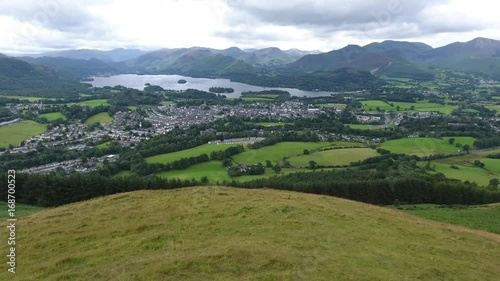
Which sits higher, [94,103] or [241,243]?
[241,243]

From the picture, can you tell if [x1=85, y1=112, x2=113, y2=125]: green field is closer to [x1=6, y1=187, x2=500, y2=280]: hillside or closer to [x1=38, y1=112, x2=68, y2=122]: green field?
[x1=38, y1=112, x2=68, y2=122]: green field

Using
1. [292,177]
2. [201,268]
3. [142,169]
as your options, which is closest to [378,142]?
[292,177]

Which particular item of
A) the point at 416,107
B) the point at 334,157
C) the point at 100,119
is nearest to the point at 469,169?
the point at 334,157

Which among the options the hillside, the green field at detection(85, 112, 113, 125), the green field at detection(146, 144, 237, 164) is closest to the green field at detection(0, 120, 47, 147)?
the green field at detection(85, 112, 113, 125)

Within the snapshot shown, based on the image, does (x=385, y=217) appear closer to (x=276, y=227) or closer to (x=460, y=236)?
(x=460, y=236)

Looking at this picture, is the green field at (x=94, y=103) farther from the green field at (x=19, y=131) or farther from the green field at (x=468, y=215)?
the green field at (x=468, y=215)

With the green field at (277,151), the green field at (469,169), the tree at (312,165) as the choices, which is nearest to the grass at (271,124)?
the green field at (277,151)

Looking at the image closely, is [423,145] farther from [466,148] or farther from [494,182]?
[494,182]
